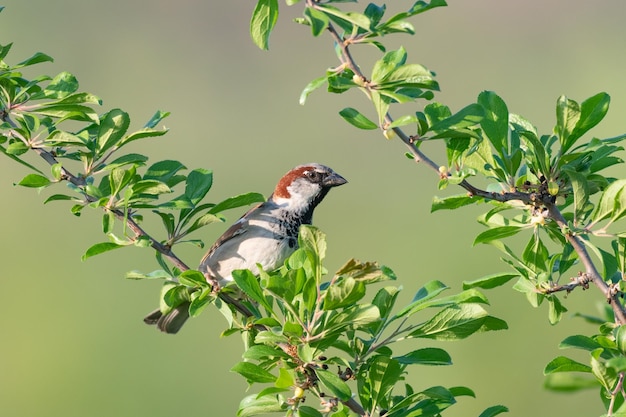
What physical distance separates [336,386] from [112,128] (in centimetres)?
53

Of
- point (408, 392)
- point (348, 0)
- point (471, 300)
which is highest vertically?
point (348, 0)

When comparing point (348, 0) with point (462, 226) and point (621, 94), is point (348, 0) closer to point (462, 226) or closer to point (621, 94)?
point (462, 226)

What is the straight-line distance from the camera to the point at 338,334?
3.87 ft

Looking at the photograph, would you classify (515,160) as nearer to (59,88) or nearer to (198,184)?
(198,184)

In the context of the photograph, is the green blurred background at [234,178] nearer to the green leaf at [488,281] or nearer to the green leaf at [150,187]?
the green leaf at [488,281]

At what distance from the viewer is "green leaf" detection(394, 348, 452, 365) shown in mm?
1267

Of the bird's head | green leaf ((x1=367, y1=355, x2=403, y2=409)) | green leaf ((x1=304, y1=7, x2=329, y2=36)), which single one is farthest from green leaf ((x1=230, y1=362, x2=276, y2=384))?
the bird's head

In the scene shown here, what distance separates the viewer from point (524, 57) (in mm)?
9531

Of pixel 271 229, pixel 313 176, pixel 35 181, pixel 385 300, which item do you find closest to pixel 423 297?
pixel 385 300

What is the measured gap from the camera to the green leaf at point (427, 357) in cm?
127

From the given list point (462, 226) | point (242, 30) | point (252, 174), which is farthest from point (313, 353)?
point (242, 30)

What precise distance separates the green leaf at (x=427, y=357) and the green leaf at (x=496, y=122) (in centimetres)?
29

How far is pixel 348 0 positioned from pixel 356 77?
10 centimetres

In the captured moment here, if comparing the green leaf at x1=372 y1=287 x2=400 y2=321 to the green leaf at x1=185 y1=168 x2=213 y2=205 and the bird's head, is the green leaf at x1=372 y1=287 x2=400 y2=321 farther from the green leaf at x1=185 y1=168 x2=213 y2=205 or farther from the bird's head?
the bird's head
